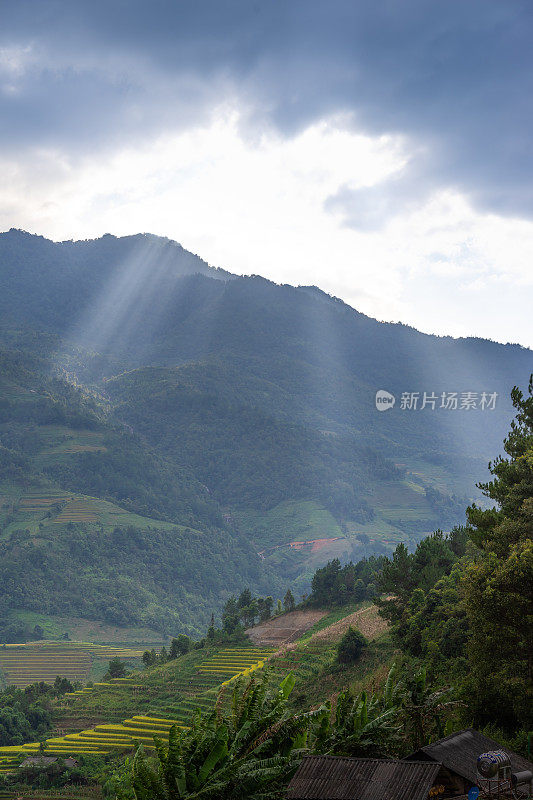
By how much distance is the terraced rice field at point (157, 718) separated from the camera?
2013 inches

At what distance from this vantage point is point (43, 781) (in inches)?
1804

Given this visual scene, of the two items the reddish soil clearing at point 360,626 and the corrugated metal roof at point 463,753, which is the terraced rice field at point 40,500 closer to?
the reddish soil clearing at point 360,626

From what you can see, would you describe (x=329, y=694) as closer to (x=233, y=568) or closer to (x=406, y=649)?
(x=406, y=649)

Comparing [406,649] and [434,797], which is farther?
[406,649]

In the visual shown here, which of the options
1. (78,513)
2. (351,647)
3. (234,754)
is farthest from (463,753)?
(78,513)

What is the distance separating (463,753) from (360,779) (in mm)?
2375

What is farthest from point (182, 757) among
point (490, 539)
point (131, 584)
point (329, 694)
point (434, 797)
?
point (131, 584)

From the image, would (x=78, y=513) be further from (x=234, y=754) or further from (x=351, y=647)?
(x=234, y=754)

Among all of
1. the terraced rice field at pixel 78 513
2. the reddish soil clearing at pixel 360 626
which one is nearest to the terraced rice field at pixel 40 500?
the terraced rice field at pixel 78 513

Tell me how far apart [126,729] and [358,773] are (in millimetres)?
48467

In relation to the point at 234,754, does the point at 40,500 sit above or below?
below

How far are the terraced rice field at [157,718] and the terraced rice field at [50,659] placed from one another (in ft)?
113

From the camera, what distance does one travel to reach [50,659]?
109m

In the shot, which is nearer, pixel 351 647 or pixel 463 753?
pixel 463 753
